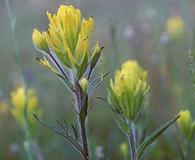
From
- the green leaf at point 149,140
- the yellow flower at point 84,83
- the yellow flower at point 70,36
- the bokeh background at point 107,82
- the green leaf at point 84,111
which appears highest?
the bokeh background at point 107,82

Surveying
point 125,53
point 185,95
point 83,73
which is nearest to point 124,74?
point 83,73

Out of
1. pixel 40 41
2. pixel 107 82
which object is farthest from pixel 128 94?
pixel 107 82

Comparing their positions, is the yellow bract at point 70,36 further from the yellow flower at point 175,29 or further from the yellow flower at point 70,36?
the yellow flower at point 175,29

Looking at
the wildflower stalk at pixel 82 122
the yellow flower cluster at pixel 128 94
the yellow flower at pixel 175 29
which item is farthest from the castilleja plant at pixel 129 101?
the yellow flower at pixel 175 29

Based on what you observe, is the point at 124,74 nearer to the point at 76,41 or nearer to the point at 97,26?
the point at 76,41

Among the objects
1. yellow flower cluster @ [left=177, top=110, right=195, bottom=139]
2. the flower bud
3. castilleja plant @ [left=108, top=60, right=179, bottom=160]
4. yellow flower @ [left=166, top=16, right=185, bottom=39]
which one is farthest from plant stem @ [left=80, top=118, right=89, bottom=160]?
yellow flower @ [left=166, top=16, right=185, bottom=39]

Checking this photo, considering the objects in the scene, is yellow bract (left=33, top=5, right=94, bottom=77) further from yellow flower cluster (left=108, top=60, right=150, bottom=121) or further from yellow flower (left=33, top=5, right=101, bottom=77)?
yellow flower cluster (left=108, top=60, right=150, bottom=121)

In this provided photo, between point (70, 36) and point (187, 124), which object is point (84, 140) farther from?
point (187, 124)
